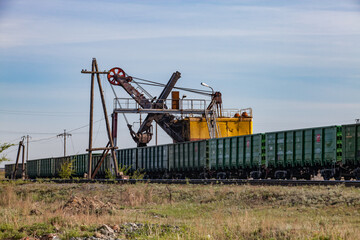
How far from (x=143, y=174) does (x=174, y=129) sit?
25.2ft

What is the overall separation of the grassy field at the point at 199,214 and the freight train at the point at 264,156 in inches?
182

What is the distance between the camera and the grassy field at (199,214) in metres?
13.1

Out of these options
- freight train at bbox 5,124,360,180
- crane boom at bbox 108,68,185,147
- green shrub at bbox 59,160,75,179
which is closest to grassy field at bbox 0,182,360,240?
freight train at bbox 5,124,360,180

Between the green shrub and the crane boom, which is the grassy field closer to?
the crane boom

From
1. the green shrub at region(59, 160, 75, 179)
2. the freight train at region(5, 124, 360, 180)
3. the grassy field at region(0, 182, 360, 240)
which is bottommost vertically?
the green shrub at region(59, 160, 75, 179)

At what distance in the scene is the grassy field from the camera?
1305cm

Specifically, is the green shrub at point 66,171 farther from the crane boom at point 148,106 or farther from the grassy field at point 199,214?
the grassy field at point 199,214

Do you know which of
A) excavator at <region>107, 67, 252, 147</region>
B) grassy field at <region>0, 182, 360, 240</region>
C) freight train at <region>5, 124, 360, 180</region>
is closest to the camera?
grassy field at <region>0, 182, 360, 240</region>

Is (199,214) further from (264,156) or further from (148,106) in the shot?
(148,106)

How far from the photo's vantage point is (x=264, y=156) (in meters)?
29.7

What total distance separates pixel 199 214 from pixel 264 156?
1245 cm

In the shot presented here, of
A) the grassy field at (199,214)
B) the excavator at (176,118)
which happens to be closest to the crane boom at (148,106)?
the excavator at (176,118)

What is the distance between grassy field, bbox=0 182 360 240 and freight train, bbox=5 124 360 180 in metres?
4.63

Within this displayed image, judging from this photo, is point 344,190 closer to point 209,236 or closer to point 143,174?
point 209,236
